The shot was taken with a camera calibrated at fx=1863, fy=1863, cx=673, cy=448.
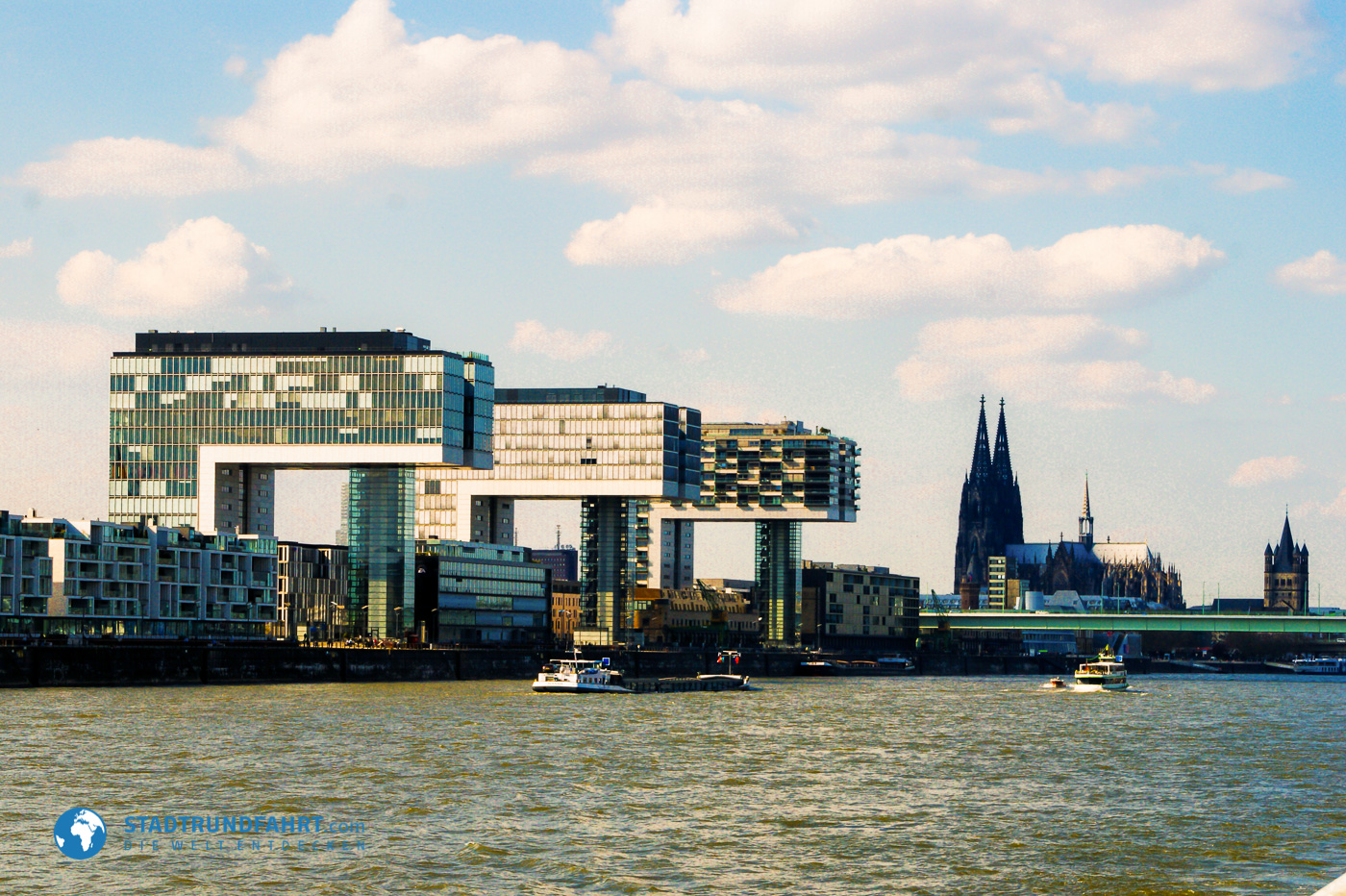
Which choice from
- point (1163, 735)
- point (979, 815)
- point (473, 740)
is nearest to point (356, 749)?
point (473, 740)

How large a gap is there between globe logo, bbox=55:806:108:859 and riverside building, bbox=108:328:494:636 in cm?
13276

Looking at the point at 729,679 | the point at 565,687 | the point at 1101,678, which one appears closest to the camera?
the point at 565,687

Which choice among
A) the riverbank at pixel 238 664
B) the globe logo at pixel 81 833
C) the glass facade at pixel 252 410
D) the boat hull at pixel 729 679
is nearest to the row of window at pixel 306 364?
the glass facade at pixel 252 410

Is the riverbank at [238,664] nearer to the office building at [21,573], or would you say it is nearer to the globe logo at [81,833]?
the office building at [21,573]

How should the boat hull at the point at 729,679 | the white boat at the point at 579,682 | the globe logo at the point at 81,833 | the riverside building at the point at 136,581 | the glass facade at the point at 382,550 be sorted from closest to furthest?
the globe logo at the point at 81,833, the white boat at the point at 579,682, the riverside building at the point at 136,581, the boat hull at the point at 729,679, the glass facade at the point at 382,550

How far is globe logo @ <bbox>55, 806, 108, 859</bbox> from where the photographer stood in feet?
154

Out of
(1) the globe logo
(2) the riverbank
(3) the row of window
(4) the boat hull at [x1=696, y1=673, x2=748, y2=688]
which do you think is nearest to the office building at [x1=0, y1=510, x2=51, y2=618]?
(2) the riverbank

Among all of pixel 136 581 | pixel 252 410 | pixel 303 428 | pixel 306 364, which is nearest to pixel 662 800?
pixel 136 581

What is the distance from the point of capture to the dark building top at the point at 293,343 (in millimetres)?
190625

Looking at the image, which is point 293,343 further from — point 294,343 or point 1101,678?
point 1101,678

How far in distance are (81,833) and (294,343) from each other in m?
145

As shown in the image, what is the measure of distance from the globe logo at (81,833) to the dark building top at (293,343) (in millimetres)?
137177

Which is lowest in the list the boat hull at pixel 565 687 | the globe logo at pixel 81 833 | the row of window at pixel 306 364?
the boat hull at pixel 565 687

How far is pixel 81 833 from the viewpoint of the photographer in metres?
49.3
